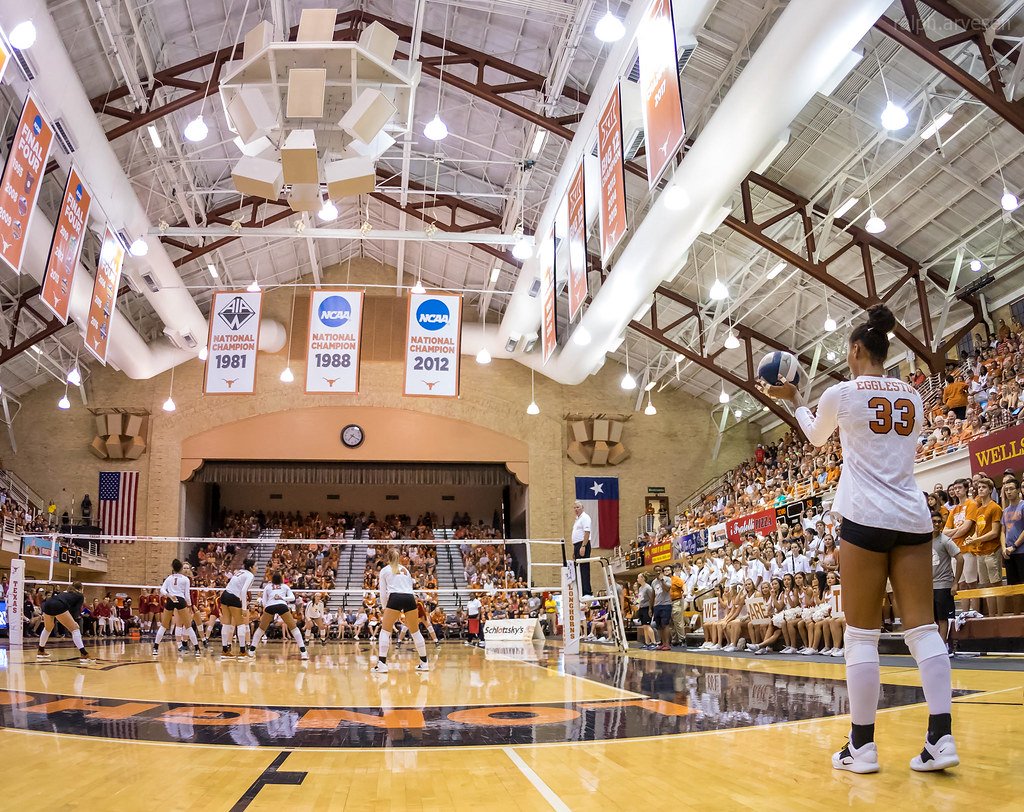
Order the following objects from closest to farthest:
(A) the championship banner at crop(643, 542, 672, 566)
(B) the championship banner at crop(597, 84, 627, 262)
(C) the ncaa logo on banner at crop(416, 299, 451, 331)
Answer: (B) the championship banner at crop(597, 84, 627, 262) < (C) the ncaa logo on banner at crop(416, 299, 451, 331) < (A) the championship banner at crop(643, 542, 672, 566)

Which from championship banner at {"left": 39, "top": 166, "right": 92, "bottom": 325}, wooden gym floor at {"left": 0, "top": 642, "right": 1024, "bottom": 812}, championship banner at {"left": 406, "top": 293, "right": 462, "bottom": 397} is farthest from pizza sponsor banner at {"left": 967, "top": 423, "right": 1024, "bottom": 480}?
championship banner at {"left": 39, "top": 166, "right": 92, "bottom": 325}

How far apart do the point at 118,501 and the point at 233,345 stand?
46.2ft

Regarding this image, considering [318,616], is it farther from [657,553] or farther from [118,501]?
[657,553]

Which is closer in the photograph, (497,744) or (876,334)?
(876,334)

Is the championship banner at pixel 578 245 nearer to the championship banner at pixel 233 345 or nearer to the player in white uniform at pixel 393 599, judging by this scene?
the player in white uniform at pixel 393 599

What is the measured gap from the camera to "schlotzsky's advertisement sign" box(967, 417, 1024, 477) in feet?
41.3

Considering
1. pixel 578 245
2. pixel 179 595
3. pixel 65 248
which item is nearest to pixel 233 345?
pixel 65 248

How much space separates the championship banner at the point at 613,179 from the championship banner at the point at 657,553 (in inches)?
589

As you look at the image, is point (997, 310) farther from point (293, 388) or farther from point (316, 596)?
point (293, 388)

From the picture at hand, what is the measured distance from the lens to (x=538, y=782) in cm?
320

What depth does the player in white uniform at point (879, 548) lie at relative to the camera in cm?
321

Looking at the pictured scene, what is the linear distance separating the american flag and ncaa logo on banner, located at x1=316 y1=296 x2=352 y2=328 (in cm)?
1526

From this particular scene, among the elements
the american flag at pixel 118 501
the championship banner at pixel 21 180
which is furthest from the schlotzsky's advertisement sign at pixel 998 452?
the american flag at pixel 118 501

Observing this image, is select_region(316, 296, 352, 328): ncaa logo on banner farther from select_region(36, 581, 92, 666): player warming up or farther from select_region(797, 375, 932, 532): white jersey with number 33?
select_region(797, 375, 932, 532): white jersey with number 33
